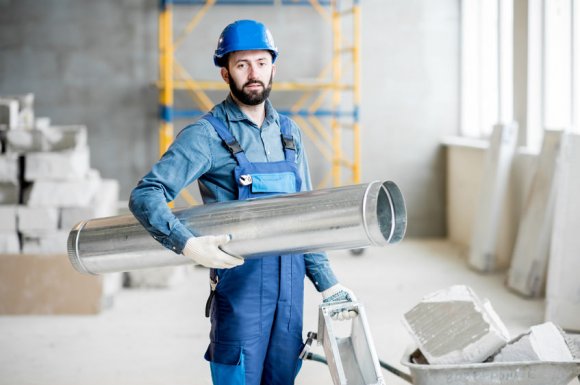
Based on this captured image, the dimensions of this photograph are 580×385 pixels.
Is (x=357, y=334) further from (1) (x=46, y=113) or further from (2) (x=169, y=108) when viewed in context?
(1) (x=46, y=113)

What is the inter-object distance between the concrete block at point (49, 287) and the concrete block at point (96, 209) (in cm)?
42

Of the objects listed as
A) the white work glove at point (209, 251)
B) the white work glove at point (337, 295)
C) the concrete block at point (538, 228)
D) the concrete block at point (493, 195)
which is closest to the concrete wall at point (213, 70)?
the concrete block at point (493, 195)

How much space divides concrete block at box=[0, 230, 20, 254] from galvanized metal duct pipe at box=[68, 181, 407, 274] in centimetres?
377

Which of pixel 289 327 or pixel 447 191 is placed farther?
pixel 447 191

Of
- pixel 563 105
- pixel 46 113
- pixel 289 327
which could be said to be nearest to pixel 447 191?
pixel 563 105

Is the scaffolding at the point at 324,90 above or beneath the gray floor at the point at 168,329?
above

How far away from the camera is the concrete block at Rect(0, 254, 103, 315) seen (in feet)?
20.3

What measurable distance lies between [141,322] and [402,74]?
4.99 m

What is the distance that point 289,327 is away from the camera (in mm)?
2889

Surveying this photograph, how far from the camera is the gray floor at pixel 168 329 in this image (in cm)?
480

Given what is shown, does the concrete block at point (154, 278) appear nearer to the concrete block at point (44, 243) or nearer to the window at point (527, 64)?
the concrete block at point (44, 243)

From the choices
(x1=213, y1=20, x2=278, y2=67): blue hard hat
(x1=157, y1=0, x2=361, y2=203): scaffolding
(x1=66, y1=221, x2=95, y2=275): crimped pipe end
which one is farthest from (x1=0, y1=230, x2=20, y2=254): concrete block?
(x1=213, y1=20, x2=278, y2=67): blue hard hat

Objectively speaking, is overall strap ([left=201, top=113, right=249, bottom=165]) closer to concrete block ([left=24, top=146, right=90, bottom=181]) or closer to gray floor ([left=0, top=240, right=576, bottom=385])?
gray floor ([left=0, top=240, right=576, bottom=385])

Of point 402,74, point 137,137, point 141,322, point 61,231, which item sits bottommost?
point 141,322
